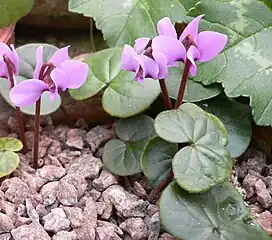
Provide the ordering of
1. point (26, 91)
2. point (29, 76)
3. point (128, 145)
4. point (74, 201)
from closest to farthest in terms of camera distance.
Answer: point (26, 91)
point (74, 201)
point (128, 145)
point (29, 76)

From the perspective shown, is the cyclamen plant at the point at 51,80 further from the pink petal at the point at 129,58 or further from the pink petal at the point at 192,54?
the pink petal at the point at 192,54

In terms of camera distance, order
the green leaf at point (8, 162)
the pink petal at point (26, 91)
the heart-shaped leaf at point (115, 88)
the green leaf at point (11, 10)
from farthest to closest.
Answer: the green leaf at point (11, 10), the heart-shaped leaf at point (115, 88), the green leaf at point (8, 162), the pink petal at point (26, 91)

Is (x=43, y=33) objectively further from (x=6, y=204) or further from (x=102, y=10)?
(x=6, y=204)

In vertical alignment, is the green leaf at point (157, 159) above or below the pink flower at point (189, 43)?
below

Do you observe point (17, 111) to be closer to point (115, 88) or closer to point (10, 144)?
point (10, 144)

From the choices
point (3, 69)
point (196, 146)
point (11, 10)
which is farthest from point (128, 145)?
point (11, 10)

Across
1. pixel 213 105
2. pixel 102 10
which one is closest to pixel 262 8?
pixel 213 105

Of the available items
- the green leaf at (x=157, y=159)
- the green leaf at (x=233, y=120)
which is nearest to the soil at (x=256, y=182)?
the green leaf at (x=233, y=120)
